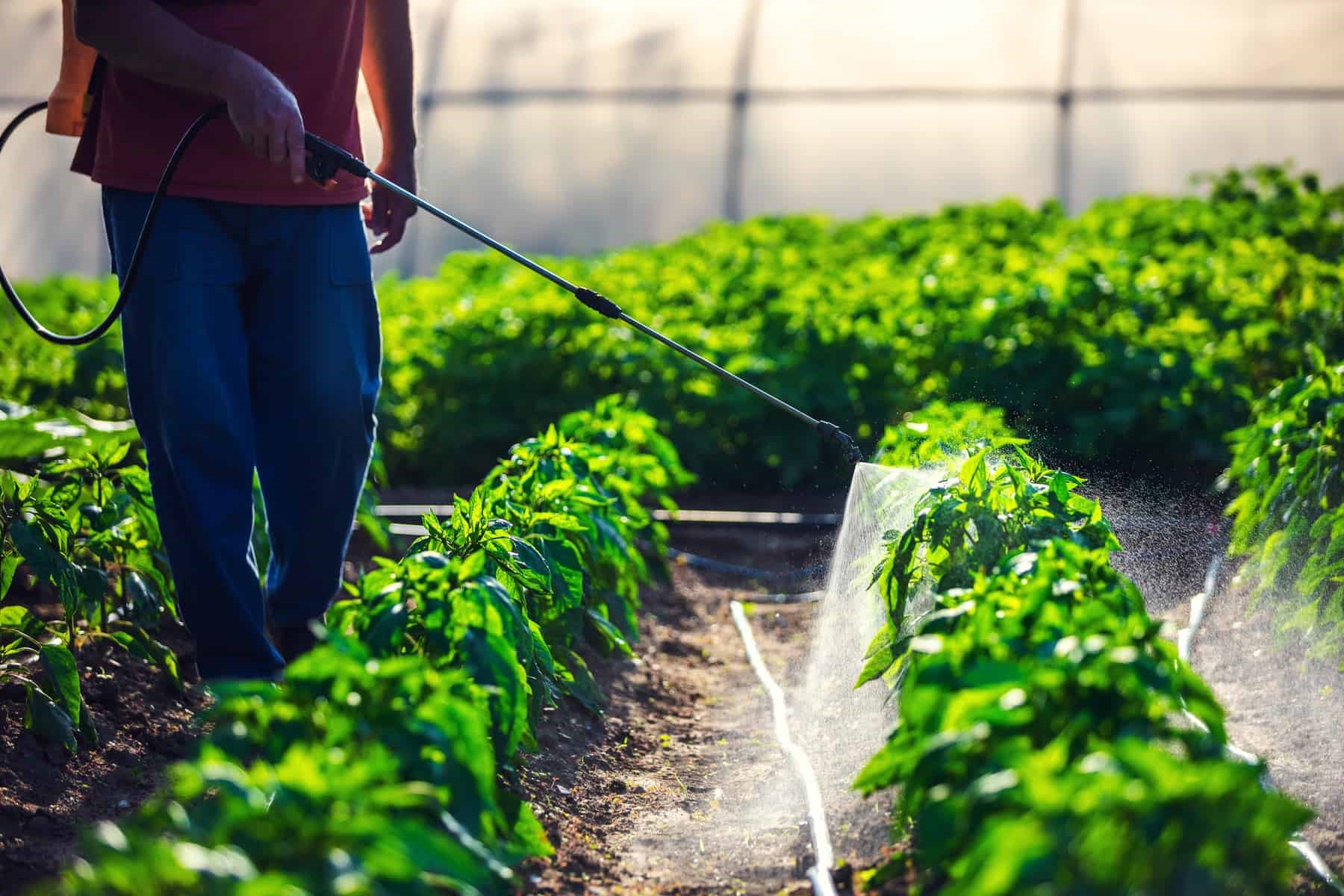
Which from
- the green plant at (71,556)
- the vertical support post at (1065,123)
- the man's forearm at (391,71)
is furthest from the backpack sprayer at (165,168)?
the vertical support post at (1065,123)

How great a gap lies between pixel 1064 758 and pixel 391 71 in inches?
90.9

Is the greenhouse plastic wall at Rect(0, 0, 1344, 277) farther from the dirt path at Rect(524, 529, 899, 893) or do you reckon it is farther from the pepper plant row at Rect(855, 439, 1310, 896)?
the pepper plant row at Rect(855, 439, 1310, 896)

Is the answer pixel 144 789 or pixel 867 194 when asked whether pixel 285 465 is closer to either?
pixel 144 789

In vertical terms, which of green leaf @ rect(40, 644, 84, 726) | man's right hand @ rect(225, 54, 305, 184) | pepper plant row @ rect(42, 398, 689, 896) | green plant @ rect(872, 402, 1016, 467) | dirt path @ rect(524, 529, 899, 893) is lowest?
dirt path @ rect(524, 529, 899, 893)

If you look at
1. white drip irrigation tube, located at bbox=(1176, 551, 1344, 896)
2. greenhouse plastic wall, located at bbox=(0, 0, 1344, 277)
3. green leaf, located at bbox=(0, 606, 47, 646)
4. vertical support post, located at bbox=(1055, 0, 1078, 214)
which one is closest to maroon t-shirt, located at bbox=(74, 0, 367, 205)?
green leaf, located at bbox=(0, 606, 47, 646)

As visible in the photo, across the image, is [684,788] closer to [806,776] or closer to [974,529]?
[806,776]

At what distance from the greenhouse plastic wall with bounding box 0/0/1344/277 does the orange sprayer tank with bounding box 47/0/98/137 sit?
297 inches

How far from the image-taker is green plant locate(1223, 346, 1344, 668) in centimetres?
283

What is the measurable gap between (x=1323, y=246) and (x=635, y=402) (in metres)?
3.33

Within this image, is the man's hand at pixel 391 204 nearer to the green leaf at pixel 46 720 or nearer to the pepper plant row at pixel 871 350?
the green leaf at pixel 46 720

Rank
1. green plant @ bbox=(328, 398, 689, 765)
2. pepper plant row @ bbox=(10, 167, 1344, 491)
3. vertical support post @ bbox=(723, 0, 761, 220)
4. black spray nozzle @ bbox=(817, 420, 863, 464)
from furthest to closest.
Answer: vertical support post @ bbox=(723, 0, 761, 220)
pepper plant row @ bbox=(10, 167, 1344, 491)
black spray nozzle @ bbox=(817, 420, 863, 464)
green plant @ bbox=(328, 398, 689, 765)

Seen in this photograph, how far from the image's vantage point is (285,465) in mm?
2895

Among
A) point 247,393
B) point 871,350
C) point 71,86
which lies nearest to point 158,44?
point 71,86

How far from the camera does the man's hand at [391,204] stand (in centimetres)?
323
